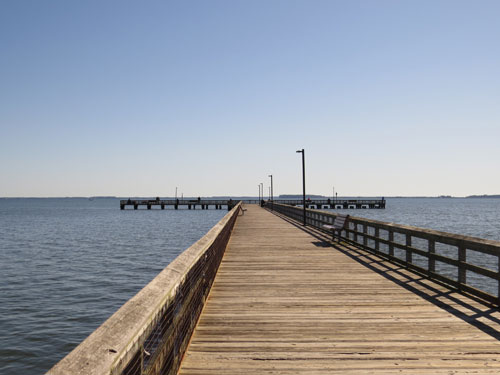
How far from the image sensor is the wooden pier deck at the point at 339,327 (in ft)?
12.9

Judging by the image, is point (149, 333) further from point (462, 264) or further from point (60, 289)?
point (60, 289)

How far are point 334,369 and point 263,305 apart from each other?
237cm

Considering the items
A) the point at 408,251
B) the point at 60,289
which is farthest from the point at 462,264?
the point at 60,289

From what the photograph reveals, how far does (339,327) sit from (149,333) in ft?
10.7

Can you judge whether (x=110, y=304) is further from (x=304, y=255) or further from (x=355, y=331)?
(x=355, y=331)

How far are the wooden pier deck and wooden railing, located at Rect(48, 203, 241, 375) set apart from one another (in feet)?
1.70

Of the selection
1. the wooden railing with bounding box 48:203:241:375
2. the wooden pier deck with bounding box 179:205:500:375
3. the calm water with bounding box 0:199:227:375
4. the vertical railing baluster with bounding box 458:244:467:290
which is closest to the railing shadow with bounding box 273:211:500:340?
the wooden pier deck with bounding box 179:205:500:375

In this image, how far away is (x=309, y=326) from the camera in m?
5.09

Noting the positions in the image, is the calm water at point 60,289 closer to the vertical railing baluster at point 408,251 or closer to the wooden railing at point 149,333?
the wooden railing at point 149,333

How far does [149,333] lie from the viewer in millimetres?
2473

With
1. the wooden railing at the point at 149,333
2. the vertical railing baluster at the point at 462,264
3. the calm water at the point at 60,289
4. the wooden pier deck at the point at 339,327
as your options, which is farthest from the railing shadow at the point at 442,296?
the calm water at the point at 60,289

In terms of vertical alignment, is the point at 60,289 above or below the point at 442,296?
below

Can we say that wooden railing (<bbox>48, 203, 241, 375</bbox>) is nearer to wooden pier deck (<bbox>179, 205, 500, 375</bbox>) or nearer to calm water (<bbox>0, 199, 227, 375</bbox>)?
wooden pier deck (<bbox>179, 205, 500, 375</bbox>)

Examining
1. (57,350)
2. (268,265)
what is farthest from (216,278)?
(57,350)
